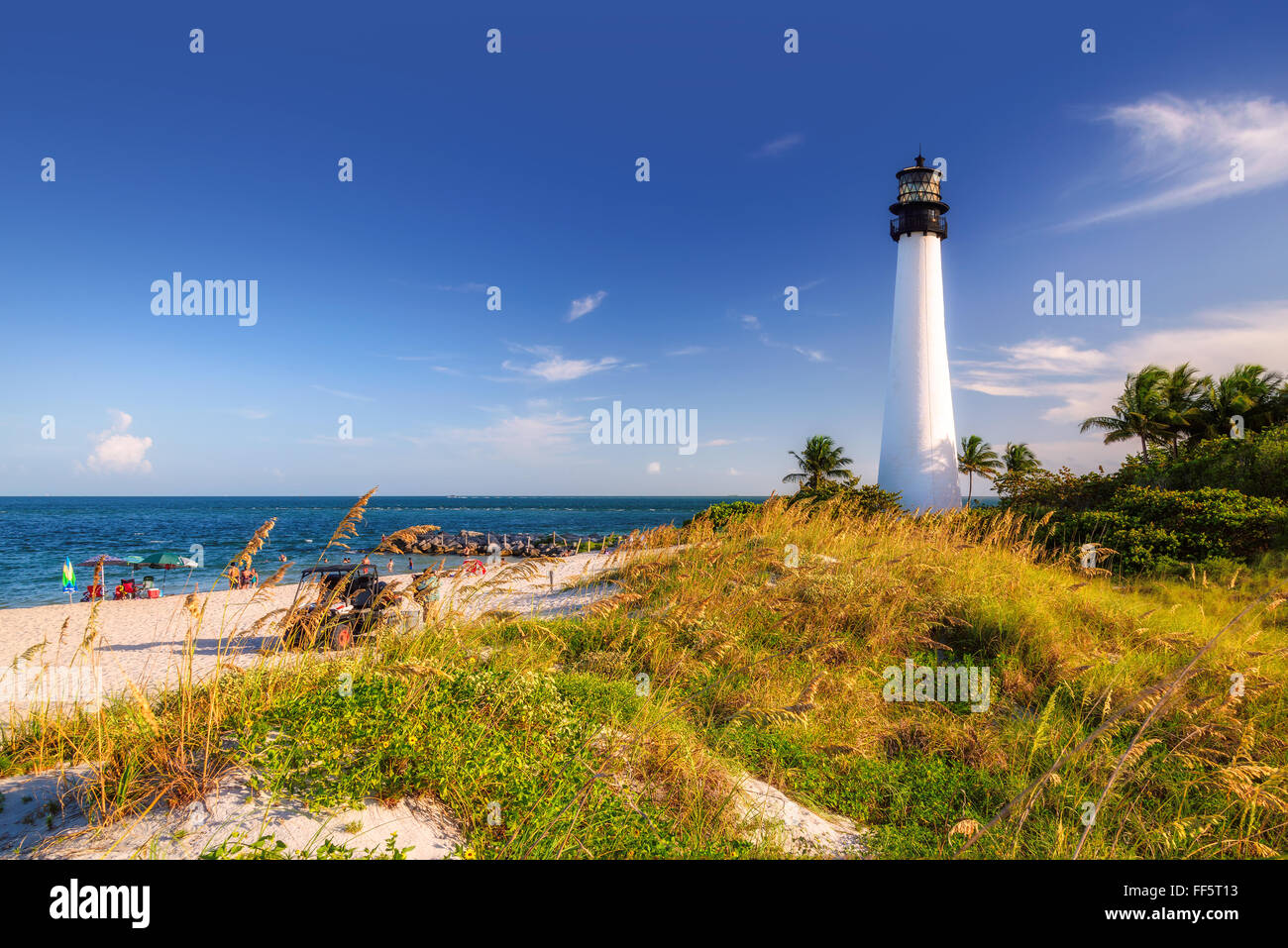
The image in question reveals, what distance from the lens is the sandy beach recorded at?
5238 millimetres

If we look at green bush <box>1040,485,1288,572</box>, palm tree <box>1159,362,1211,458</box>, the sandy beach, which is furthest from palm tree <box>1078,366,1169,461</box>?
the sandy beach

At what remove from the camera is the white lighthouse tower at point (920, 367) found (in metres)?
26.0


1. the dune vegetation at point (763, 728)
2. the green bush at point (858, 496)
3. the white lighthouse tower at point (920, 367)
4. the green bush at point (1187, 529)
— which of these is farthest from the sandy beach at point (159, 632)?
A: the white lighthouse tower at point (920, 367)

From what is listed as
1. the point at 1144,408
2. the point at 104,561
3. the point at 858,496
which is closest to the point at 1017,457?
the point at 1144,408

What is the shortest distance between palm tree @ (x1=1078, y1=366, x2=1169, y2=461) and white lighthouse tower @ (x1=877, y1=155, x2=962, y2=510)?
1778 cm

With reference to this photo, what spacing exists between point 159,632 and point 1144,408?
47204 millimetres

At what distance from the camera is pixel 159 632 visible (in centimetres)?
1185

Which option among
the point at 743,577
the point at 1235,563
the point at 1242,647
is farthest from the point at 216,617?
the point at 1235,563

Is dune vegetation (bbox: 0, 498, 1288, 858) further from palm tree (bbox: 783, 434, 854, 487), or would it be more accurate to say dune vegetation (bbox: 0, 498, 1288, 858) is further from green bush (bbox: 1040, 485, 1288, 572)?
palm tree (bbox: 783, 434, 854, 487)

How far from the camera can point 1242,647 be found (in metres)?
6.34

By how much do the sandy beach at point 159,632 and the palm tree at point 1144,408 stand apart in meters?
37.6

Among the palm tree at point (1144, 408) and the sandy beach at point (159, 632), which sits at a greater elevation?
the palm tree at point (1144, 408)

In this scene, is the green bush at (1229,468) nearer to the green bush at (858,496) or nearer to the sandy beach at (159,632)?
the green bush at (858,496)
